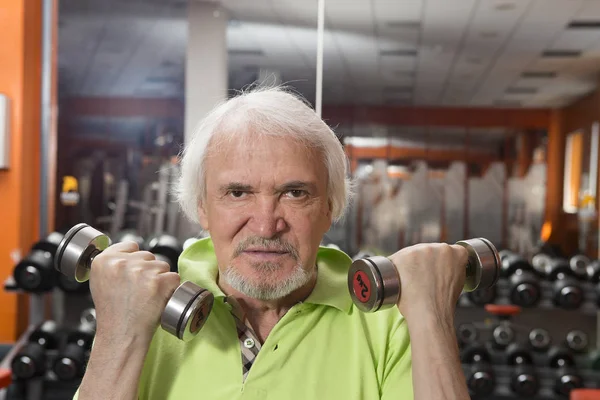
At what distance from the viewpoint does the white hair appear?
1.31 m

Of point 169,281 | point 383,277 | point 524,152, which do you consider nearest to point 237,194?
point 169,281

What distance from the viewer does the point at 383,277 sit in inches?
44.3

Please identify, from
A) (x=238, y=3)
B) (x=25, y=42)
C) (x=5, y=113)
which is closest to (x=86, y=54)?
(x=25, y=42)

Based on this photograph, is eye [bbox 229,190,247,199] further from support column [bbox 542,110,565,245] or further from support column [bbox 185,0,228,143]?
support column [bbox 542,110,565,245]

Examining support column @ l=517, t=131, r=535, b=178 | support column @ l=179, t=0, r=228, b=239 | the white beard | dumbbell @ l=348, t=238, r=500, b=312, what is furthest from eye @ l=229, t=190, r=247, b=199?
support column @ l=517, t=131, r=535, b=178

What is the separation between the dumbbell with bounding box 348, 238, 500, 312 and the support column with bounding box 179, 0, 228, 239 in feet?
9.73

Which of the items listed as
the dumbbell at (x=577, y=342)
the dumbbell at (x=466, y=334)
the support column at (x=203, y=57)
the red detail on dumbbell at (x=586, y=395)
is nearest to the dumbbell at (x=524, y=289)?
the dumbbell at (x=466, y=334)

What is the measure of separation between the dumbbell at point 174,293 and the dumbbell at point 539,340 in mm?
3134

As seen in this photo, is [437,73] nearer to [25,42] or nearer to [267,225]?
[25,42]

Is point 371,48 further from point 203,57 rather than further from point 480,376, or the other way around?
point 480,376

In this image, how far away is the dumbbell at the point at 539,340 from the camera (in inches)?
153

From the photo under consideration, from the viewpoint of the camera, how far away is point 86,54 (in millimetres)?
4285

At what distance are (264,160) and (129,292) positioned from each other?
1.10ft

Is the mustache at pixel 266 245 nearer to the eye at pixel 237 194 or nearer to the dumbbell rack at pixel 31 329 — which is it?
Answer: the eye at pixel 237 194
